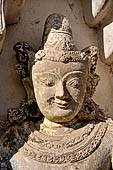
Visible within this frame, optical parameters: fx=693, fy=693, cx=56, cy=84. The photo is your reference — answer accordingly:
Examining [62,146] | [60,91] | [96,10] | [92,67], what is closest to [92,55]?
[92,67]

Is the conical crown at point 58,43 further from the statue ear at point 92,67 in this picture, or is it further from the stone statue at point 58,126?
the statue ear at point 92,67

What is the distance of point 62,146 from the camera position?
2316mm

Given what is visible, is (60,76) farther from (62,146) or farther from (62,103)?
(62,146)

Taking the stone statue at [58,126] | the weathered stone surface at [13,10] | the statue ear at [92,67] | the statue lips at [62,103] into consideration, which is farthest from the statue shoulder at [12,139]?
the weathered stone surface at [13,10]

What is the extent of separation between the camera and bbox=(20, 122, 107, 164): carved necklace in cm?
229

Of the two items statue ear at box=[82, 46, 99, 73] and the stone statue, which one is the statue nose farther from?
statue ear at box=[82, 46, 99, 73]

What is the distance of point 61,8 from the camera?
8.55 ft

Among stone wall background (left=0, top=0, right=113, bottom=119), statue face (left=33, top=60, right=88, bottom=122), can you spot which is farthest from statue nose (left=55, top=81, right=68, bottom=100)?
stone wall background (left=0, top=0, right=113, bottom=119)

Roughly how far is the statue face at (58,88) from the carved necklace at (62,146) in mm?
71

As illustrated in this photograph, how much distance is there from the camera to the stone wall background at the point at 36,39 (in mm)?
2475

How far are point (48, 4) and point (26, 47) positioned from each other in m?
0.24

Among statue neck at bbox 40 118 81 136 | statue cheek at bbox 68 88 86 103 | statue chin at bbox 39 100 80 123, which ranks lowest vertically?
statue neck at bbox 40 118 81 136

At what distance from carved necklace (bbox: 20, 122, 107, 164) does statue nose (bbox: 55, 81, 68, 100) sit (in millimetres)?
148

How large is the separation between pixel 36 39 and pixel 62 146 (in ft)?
1.45
